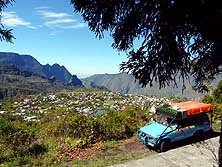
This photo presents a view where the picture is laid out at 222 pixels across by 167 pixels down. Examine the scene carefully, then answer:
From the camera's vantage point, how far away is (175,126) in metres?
13.6

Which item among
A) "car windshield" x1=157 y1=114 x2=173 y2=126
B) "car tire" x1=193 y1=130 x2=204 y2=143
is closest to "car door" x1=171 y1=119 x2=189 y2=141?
"car windshield" x1=157 y1=114 x2=173 y2=126

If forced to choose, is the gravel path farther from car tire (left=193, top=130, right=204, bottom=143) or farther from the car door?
car tire (left=193, top=130, right=204, bottom=143)

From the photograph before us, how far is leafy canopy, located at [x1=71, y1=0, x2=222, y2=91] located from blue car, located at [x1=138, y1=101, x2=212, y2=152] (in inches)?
326

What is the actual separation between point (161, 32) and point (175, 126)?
367 inches

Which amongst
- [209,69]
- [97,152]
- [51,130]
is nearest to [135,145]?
[97,152]

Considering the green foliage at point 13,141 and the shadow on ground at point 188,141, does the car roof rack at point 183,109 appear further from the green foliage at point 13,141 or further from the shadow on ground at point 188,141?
the green foliage at point 13,141

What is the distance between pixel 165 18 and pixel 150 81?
3.01 feet

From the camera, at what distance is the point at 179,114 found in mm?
13586

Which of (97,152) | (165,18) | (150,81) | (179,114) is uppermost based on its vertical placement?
(165,18)

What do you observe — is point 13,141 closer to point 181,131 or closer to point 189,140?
point 181,131

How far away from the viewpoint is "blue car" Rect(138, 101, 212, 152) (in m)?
13.2

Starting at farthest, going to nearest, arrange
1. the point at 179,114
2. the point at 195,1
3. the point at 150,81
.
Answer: the point at 179,114 < the point at 150,81 < the point at 195,1

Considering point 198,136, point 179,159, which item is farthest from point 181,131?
point 179,159

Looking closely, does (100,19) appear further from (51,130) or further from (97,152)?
(51,130)
